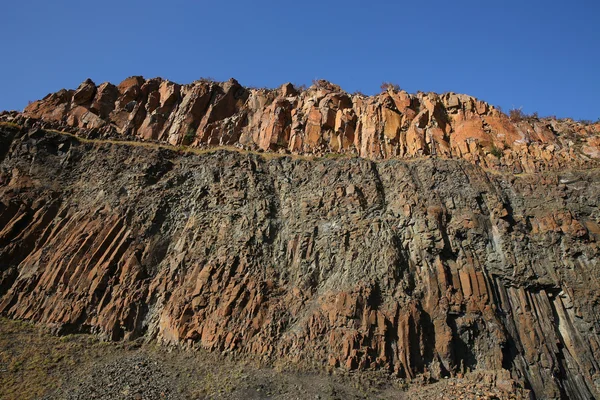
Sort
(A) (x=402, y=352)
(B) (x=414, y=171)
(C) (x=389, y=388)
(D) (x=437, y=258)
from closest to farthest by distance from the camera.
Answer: (C) (x=389, y=388), (A) (x=402, y=352), (D) (x=437, y=258), (B) (x=414, y=171)

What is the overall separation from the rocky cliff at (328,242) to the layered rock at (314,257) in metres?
0.10

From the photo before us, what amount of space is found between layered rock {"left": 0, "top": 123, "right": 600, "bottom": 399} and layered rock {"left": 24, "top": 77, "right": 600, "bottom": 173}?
3.61 m

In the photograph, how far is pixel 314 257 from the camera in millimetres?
24109

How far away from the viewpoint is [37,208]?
2652cm

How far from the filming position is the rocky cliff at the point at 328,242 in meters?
20.4

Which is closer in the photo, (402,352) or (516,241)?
(402,352)

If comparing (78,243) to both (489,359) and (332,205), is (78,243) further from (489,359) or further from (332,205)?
(489,359)

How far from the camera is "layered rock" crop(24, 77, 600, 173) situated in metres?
32.8

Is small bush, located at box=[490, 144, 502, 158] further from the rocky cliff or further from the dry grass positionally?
the dry grass

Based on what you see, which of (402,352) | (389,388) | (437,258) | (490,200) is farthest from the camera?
(490,200)

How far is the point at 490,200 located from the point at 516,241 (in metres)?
3.33

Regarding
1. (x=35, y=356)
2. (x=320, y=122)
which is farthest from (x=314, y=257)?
(x=320, y=122)

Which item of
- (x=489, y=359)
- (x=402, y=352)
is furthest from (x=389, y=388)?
(x=489, y=359)

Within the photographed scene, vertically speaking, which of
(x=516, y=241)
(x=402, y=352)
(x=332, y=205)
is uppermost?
(x=332, y=205)
